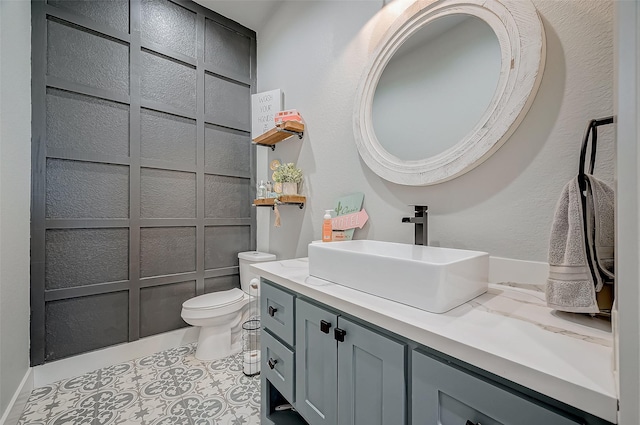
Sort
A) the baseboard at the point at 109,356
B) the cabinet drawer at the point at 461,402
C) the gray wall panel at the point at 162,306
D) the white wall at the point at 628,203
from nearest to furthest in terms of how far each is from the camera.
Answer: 1. the white wall at the point at 628,203
2. the cabinet drawer at the point at 461,402
3. the baseboard at the point at 109,356
4. the gray wall panel at the point at 162,306

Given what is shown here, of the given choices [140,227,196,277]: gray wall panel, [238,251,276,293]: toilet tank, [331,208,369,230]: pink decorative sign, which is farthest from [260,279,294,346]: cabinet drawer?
[140,227,196,277]: gray wall panel

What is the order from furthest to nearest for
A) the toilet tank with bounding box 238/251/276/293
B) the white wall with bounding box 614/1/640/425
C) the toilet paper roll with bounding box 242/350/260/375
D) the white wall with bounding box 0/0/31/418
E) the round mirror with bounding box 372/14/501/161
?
the toilet tank with bounding box 238/251/276/293 < the toilet paper roll with bounding box 242/350/260/375 < the white wall with bounding box 0/0/31/418 < the round mirror with bounding box 372/14/501/161 < the white wall with bounding box 614/1/640/425

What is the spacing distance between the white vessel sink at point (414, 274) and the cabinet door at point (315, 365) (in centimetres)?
16

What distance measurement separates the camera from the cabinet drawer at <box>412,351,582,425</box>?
482mm

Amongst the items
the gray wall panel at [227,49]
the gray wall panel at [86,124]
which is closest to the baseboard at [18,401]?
the gray wall panel at [86,124]

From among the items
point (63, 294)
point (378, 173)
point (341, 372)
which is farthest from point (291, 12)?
point (63, 294)

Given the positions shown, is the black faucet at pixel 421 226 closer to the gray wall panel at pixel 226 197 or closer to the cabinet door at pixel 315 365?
the cabinet door at pixel 315 365

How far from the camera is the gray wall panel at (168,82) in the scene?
81.1 inches

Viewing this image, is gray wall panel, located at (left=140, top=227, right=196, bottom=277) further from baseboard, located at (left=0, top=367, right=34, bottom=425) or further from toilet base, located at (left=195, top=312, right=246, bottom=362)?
baseboard, located at (left=0, top=367, right=34, bottom=425)

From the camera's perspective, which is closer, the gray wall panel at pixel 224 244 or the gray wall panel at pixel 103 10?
the gray wall panel at pixel 103 10

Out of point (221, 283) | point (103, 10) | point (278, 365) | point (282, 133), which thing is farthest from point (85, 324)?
point (103, 10)

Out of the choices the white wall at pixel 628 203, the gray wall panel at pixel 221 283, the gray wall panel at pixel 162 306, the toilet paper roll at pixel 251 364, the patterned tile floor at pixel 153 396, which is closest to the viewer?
the white wall at pixel 628 203

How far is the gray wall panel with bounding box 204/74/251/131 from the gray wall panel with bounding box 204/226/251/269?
981mm

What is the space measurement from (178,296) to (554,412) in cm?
238
